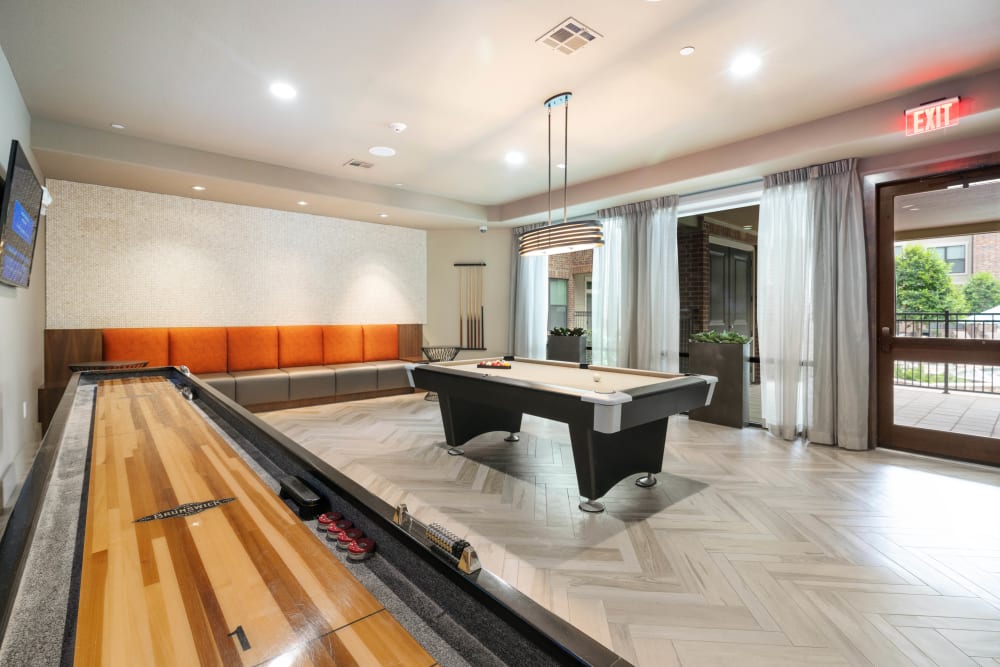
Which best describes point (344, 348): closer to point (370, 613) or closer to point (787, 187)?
point (787, 187)

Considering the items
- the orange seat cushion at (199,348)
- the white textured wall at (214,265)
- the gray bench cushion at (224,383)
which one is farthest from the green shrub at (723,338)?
the orange seat cushion at (199,348)

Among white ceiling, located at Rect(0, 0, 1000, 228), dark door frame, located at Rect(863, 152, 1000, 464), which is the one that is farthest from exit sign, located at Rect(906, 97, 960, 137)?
dark door frame, located at Rect(863, 152, 1000, 464)

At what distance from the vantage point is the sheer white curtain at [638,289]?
558cm

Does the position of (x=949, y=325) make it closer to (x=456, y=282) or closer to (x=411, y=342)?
(x=456, y=282)

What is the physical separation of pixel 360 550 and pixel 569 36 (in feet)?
9.71

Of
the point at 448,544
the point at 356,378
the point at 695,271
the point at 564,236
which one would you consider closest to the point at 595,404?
the point at 564,236

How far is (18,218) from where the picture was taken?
9.97 ft

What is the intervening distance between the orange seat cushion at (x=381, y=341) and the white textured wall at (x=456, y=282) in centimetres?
61

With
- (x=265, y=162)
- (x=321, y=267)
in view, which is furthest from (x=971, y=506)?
(x=321, y=267)

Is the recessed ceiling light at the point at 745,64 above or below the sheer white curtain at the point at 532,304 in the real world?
above

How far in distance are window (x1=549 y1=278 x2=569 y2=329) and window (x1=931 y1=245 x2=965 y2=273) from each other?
5715 millimetres

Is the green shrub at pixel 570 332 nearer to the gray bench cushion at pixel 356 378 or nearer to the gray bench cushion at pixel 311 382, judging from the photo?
the gray bench cushion at pixel 356 378

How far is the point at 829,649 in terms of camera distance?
1.75 metres

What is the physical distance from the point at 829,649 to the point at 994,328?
352 cm
